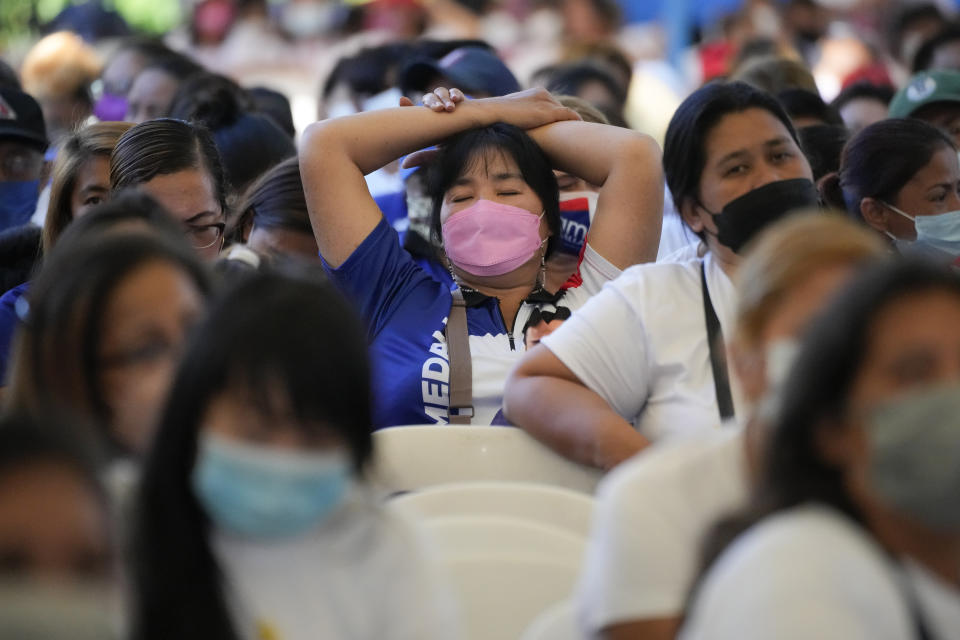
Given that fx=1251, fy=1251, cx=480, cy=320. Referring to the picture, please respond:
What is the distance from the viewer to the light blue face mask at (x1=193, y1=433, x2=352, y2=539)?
1.44 metres

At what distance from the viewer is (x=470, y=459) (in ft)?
7.79

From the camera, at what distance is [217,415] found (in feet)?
4.80

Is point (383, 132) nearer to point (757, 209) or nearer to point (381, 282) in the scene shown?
point (381, 282)

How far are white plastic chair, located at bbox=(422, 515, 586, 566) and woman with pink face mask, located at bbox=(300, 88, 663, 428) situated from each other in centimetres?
91

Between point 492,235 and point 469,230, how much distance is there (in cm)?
6

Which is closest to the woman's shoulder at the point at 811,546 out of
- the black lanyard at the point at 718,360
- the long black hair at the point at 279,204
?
the black lanyard at the point at 718,360

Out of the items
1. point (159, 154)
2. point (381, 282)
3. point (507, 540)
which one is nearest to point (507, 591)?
point (507, 540)

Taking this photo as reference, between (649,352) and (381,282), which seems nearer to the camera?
(649,352)

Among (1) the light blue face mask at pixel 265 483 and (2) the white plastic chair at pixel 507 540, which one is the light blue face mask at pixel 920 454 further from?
(2) the white plastic chair at pixel 507 540

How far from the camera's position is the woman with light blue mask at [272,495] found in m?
1.45

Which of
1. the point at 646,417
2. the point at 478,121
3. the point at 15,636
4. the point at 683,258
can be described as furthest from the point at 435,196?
the point at 15,636

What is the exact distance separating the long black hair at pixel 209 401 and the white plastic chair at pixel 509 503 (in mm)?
553

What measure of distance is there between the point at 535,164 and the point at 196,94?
5.84 feet

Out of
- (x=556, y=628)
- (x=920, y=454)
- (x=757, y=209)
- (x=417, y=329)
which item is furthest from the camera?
(x=417, y=329)
